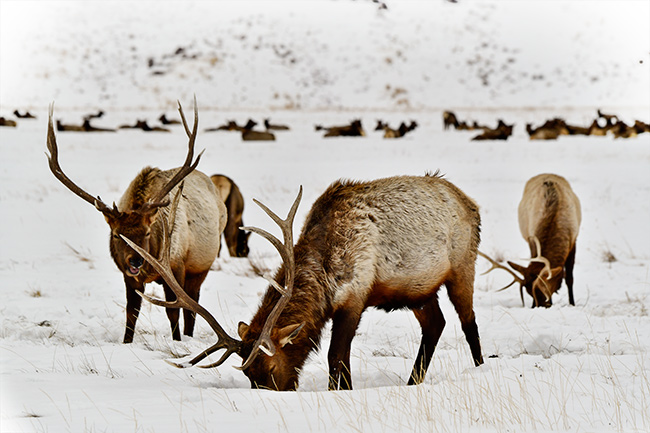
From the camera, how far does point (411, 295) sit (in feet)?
18.4

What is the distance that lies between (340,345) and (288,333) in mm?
460

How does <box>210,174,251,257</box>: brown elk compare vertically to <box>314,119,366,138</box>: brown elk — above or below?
above

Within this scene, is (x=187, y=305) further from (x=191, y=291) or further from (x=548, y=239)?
(x=548, y=239)

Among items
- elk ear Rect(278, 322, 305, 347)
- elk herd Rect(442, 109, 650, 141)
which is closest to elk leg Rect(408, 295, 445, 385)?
elk ear Rect(278, 322, 305, 347)

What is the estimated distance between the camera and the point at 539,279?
28.1ft

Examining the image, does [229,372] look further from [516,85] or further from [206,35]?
[206,35]

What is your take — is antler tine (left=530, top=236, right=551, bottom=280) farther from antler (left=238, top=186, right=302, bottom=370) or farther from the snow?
antler (left=238, top=186, right=302, bottom=370)

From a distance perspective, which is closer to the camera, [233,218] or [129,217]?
[129,217]

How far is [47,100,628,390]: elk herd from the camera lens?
480cm

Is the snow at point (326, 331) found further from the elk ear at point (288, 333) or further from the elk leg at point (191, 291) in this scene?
the elk ear at point (288, 333)

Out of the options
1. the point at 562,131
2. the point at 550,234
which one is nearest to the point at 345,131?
the point at 562,131

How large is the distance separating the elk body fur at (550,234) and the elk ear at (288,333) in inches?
172

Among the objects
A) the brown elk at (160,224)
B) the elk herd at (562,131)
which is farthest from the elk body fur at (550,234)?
the elk herd at (562,131)

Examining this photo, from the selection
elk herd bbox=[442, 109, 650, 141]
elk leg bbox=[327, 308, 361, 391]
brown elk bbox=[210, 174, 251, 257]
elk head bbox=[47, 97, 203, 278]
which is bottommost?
elk herd bbox=[442, 109, 650, 141]
